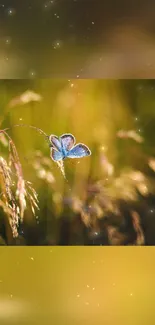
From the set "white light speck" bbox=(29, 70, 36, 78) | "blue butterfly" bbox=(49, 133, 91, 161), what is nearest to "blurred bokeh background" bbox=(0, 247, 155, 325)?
"blue butterfly" bbox=(49, 133, 91, 161)

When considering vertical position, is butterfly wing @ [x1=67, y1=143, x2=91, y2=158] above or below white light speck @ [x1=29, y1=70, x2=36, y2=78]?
below

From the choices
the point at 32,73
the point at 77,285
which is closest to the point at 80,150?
the point at 32,73

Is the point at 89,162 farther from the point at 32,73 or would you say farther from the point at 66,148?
the point at 32,73

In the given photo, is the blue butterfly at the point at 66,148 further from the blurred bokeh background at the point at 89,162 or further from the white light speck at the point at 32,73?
the white light speck at the point at 32,73

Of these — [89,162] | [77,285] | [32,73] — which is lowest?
[77,285]

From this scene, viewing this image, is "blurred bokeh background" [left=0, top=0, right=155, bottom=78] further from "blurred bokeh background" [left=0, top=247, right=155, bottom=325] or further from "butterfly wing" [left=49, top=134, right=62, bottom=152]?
"blurred bokeh background" [left=0, top=247, right=155, bottom=325]

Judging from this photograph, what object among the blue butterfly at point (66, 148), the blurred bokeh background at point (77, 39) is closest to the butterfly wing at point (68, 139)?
the blue butterfly at point (66, 148)
